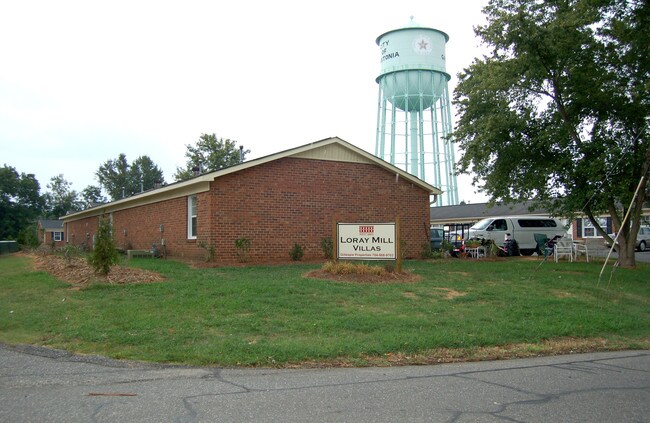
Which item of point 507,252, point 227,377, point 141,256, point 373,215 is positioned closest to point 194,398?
point 227,377

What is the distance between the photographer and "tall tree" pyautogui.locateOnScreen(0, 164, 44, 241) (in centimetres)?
6400

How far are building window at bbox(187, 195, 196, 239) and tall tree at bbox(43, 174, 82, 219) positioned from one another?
251 feet

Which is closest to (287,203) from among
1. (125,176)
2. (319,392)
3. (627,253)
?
(627,253)

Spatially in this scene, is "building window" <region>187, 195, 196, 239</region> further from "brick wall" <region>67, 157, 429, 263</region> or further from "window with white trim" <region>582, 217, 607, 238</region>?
"window with white trim" <region>582, 217, 607, 238</region>

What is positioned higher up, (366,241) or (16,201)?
(16,201)

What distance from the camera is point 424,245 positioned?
2083 cm

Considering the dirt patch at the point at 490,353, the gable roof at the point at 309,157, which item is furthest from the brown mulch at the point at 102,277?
the dirt patch at the point at 490,353

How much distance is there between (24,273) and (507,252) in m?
18.1

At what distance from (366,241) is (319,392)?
8.55 metres

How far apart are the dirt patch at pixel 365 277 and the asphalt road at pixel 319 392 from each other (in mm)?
5570

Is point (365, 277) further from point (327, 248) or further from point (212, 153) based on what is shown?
point (212, 153)

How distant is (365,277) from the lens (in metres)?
13.1

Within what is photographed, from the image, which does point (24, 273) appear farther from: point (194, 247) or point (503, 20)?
point (503, 20)

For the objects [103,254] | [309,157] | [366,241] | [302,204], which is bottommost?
[103,254]
